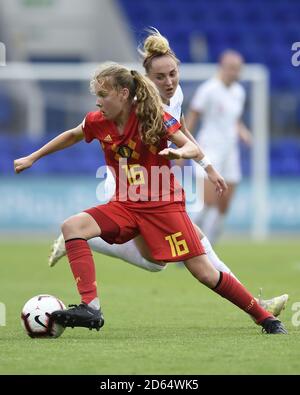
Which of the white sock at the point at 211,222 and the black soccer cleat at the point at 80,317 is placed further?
the white sock at the point at 211,222

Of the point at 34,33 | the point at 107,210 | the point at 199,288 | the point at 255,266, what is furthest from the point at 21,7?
the point at 107,210

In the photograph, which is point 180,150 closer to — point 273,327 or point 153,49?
point 153,49

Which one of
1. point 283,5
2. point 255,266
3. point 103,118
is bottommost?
point 255,266

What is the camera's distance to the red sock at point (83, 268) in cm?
595

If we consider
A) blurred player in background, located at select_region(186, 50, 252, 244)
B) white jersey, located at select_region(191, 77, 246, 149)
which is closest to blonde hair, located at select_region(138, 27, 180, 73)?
blurred player in background, located at select_region(186, 50, 252, 244)

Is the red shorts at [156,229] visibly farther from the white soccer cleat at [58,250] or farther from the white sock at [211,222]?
the white sock at [211,222]

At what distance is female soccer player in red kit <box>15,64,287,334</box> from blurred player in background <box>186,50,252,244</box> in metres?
5.73

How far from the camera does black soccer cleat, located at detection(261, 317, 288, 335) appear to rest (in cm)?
616

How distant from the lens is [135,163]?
620cm

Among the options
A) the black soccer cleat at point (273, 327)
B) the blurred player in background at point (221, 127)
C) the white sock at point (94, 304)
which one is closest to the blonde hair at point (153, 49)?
the white sock at point (94, 304)

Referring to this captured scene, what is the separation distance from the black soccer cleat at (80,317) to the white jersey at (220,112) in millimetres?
6762

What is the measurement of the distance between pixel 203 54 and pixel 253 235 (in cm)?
485

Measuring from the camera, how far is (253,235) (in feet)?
53.2
